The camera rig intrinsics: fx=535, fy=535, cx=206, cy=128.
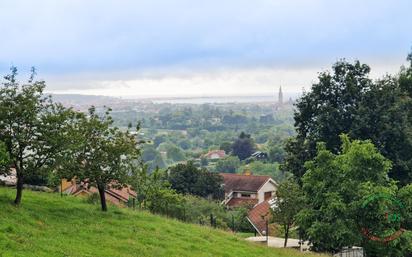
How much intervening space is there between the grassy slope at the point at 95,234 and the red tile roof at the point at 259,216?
21.8 meters

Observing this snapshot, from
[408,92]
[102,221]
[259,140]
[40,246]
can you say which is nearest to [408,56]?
[408,92]

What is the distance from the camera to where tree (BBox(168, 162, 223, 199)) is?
54125 mm

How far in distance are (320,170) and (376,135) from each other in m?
9.74

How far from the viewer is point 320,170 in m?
22.2

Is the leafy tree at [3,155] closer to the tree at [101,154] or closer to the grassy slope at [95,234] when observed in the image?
the grassy slope at [95,234]

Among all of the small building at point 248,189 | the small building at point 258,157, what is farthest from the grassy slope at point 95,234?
the small building at point 258,157

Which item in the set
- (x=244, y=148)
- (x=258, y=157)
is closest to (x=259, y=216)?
(x=258, y=157)

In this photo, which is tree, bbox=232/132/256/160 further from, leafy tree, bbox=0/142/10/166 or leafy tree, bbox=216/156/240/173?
leafy tree, bbox=0/142/10/166

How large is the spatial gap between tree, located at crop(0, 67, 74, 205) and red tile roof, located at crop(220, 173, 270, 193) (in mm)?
46618

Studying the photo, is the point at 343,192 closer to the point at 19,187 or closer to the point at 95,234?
the point at 95,234

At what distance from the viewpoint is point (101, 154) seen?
70.1ft

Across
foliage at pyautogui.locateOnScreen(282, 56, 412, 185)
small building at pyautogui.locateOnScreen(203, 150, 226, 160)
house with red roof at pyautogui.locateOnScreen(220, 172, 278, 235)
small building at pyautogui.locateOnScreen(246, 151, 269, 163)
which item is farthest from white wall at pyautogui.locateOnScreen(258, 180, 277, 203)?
small building at pyautogui.locateOnScreen(203, 150, 226, 160)

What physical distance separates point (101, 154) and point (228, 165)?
8548cm

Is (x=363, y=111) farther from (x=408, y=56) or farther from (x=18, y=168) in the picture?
(x=18, y=168)
